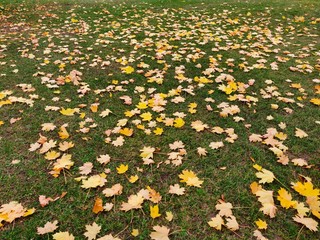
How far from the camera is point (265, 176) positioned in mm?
2867

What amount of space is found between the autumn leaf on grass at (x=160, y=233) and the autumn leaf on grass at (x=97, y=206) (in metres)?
0.56

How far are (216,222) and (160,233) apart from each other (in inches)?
20.2

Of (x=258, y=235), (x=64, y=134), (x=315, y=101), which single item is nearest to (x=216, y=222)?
(x=258, y=235)

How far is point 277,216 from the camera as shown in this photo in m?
2.50

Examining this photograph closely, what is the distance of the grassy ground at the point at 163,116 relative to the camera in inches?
101

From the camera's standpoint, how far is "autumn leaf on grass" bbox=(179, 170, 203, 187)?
2.82 metres

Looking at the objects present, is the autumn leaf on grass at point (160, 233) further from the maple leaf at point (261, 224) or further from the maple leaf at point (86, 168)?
the maple leaf at point (86, 168)

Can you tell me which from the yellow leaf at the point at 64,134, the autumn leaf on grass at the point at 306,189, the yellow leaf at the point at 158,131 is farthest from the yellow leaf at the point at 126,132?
the autumn leaf on grass at the point at 306,189

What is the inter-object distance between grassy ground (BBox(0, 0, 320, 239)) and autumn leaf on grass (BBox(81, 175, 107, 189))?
5cm

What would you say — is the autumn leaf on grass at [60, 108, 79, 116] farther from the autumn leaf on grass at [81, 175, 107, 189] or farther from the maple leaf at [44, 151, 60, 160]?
the autumn leaf on grass at [81, 175, 107, 189]

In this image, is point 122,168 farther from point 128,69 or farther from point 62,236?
point 128,69

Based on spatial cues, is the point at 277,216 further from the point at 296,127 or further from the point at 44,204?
the point at 44,204

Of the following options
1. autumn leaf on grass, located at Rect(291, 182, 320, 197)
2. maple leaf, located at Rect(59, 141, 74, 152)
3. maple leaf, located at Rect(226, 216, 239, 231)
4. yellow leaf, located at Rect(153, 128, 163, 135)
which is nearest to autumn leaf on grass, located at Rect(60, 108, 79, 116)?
maple leaf, located at Rect(59, 141, 74, 152)

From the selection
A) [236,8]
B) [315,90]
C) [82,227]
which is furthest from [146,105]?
[236,8]
